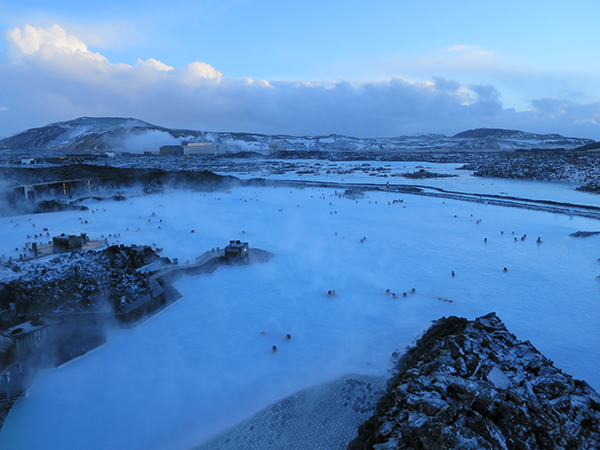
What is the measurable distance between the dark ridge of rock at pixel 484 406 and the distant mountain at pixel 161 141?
100661 mm

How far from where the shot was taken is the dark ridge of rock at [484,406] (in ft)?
13.4

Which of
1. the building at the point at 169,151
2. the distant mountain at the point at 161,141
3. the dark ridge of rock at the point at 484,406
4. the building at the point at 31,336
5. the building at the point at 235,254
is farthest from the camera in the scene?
the distant mountain at the point at 161,141

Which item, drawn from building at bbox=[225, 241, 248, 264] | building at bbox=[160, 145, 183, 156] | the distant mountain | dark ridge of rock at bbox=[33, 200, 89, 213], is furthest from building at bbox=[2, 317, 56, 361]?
the distant mountain

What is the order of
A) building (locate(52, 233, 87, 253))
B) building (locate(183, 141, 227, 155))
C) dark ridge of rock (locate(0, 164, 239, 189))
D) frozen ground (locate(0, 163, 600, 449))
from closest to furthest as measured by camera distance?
frozen ground (locate(0, 163, 600, 449)) < building (locate(52, 233, 87, 253)) < dark ridge of rock (locate(0, 164, 239, 189)) < building (locate(183, 141, 227, 155))

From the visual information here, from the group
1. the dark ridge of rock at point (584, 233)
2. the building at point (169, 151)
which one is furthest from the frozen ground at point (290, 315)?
the building at point (169, 151)

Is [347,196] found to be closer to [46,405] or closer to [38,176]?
[46,405]

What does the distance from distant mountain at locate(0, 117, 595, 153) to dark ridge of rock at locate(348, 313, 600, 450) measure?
→ 100661 millimetres

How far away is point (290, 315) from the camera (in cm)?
900

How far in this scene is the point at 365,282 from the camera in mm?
10859

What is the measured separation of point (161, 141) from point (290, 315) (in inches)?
4325

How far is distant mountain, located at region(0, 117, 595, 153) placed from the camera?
101250mm

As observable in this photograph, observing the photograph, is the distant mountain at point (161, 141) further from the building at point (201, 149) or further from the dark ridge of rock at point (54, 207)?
the dark ridge of rock at point (54, 207)

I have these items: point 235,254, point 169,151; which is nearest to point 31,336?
point 235,254

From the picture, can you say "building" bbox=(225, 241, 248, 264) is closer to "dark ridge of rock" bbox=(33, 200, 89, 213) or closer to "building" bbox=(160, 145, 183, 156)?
"dark ridge of rock" bbox=(33, 200, 89, 213)
